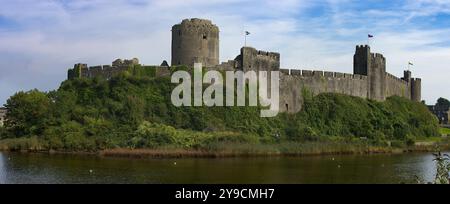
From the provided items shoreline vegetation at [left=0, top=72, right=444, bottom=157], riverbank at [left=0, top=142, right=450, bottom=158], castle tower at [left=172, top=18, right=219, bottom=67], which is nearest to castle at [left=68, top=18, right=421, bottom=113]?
castle tower at [left=172, top=18, right=219, bottom=67]

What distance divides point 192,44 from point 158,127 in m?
8.60

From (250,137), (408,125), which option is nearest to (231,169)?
(250,137)

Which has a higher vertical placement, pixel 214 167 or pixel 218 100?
pixel 218 100

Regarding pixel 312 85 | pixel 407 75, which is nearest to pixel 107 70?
pixel 312 85

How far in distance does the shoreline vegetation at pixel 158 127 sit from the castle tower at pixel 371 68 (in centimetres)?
689

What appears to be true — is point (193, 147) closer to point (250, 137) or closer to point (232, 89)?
point (250, 137)

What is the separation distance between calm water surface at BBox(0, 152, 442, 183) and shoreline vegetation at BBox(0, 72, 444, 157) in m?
2.80

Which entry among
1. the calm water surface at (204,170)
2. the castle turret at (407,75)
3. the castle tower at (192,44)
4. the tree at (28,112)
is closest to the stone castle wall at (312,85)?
the castle tower at (192,44)

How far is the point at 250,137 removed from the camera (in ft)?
116

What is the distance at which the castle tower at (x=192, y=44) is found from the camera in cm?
4122

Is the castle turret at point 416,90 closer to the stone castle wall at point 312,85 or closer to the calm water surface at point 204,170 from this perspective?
the stone castle wall at point 312,85

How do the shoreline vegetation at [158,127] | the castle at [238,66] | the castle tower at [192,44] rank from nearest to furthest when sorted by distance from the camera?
1. the shoreline vegetation at [158,127]
2. the castle at [238,66]
3. the castle tower at [192,44]
